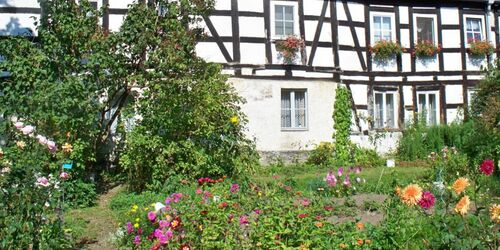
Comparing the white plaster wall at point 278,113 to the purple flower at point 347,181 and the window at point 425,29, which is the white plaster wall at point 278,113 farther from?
the purple flower at point 347,181

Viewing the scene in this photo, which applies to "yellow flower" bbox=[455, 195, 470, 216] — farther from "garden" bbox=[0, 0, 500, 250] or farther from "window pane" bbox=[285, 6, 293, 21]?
"window pane" bbox=[285, 6, 293, 21]

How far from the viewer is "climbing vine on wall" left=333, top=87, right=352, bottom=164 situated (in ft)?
51.4

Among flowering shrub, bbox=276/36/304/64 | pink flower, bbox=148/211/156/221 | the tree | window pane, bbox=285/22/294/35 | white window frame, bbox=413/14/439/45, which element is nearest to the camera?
pink flower, bbox=148/211/156/221

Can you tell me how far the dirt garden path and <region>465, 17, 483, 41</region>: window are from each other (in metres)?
13.7

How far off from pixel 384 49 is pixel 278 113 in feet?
14.4

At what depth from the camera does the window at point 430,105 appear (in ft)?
59.6

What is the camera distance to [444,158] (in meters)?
11.4

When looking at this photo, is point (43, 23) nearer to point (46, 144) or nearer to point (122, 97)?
point (122, 97)

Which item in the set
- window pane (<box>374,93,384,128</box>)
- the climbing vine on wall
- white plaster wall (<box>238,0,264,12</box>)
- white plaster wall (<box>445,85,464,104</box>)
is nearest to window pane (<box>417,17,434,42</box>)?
white plaster wall (<box>445,85,464,104</box>)

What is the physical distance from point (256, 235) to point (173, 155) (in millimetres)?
5435

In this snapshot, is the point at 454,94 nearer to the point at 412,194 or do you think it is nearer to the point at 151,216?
the point at 151,216

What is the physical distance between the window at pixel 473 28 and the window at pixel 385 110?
11.6 ft

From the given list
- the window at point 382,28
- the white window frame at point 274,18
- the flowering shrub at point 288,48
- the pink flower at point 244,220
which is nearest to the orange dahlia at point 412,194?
the pink flower at point 244,220

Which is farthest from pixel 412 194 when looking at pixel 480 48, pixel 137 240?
pixel 480 48
